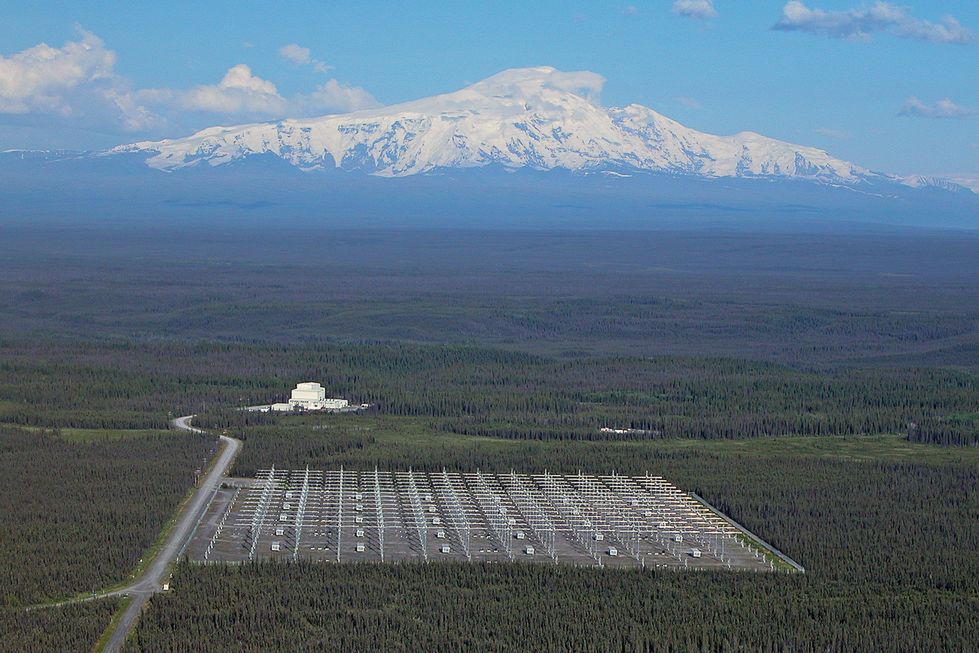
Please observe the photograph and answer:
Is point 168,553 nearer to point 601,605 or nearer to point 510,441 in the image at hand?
point 601,605

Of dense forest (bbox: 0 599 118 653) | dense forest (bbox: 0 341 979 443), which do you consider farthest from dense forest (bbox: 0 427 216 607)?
dense forest (bbox: 0 341 979 443)

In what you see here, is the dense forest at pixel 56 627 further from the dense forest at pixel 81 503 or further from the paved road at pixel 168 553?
the dense forest at pixel 81 503

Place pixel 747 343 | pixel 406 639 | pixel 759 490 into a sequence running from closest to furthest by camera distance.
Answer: pixel 406 639 < pixel 759 490 < pixel 747 343

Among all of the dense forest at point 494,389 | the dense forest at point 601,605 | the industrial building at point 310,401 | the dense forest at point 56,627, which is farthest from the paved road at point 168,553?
the industrial building at point 310,401

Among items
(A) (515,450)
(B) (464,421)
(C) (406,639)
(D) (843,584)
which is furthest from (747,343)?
(C) (406,639)

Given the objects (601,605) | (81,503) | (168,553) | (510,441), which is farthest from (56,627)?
(510,441)

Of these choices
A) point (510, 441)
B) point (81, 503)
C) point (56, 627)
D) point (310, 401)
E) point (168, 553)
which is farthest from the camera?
point (310, 401)

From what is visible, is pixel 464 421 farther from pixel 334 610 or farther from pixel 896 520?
pixel 334 610

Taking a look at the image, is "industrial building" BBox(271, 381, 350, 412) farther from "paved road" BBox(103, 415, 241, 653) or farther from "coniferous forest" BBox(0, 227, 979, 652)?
"paved road" BBox(103, 415, 241, 653)
